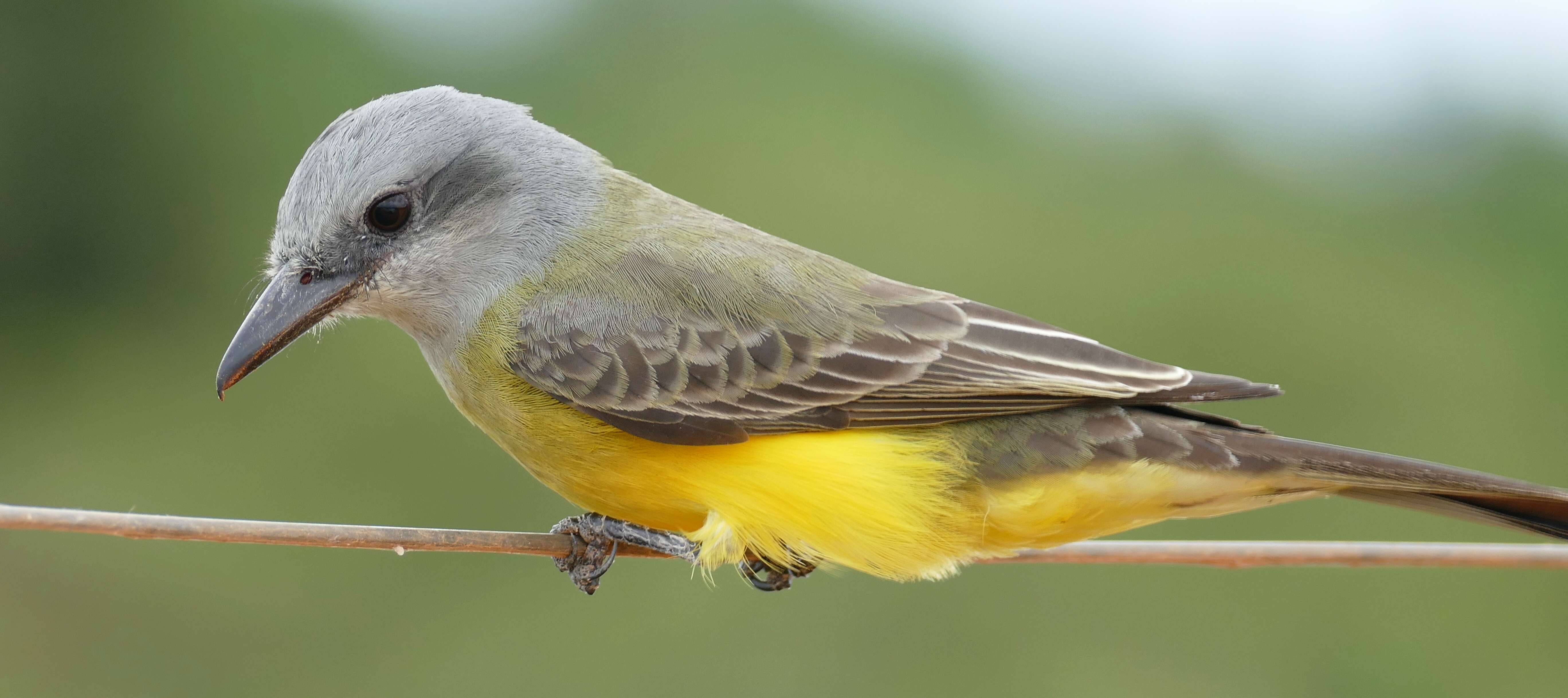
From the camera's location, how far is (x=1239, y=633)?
8602 mm

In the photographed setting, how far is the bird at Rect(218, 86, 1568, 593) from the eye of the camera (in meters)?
3.23

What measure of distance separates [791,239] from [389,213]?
6001 millimetres

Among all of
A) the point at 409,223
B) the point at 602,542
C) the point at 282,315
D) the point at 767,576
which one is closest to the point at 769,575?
the point at 767,576

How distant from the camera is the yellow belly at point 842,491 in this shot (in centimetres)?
321

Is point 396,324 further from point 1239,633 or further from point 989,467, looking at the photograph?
point 1239,633

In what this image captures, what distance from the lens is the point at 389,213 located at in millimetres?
3480

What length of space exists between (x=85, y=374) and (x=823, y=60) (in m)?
6.50

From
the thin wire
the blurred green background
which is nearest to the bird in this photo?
the thin wire

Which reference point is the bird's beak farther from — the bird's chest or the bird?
the bird's chest

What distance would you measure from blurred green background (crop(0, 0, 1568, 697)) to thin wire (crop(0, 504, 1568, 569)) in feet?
16.2

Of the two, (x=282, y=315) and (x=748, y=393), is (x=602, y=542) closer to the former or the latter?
(x=748, y=393)

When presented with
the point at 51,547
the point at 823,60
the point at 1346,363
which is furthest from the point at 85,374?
the point at 1346,363

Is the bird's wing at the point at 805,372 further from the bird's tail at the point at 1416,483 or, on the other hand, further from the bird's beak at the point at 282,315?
the bird's beak at the point at 282,315

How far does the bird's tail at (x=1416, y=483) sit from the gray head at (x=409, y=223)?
197 centimetres
